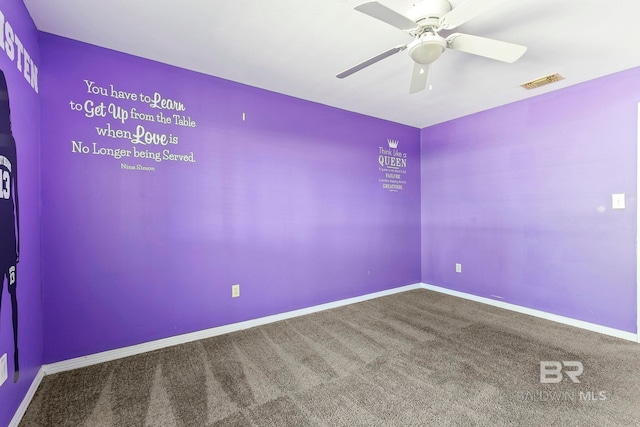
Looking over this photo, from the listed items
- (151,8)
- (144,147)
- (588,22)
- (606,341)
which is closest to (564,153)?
(588,22)

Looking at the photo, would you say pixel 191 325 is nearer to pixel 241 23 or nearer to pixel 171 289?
pixel 171 289

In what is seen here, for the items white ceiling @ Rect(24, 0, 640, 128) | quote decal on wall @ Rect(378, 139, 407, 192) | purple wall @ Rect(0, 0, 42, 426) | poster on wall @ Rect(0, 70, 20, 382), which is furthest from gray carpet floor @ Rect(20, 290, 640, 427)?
white ceiling @ Rect(24, 0, 640, 128)

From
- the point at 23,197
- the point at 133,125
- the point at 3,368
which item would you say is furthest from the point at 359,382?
the point at 133,125

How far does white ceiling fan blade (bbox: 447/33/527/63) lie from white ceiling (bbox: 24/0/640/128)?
205mm

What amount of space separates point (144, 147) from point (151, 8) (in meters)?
1.02

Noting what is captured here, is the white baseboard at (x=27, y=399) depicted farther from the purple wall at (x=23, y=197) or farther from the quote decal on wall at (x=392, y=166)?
the quote decal on wall at (x=392, y=166)

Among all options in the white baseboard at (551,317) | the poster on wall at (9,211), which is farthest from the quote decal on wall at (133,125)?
the white baseboard at (551,317)

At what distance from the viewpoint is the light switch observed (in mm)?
2575

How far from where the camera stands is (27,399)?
5.46 feet

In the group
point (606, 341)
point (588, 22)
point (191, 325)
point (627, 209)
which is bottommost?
point (606, 341)

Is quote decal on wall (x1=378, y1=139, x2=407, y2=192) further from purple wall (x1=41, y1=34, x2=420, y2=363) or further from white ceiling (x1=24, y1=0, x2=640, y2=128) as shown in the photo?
white ceiling (x1=24, y1=0, x2=640, y2=128)

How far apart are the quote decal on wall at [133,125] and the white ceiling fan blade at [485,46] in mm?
2198

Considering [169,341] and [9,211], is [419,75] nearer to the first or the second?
[9,211]

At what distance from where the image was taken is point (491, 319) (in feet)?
9.78
